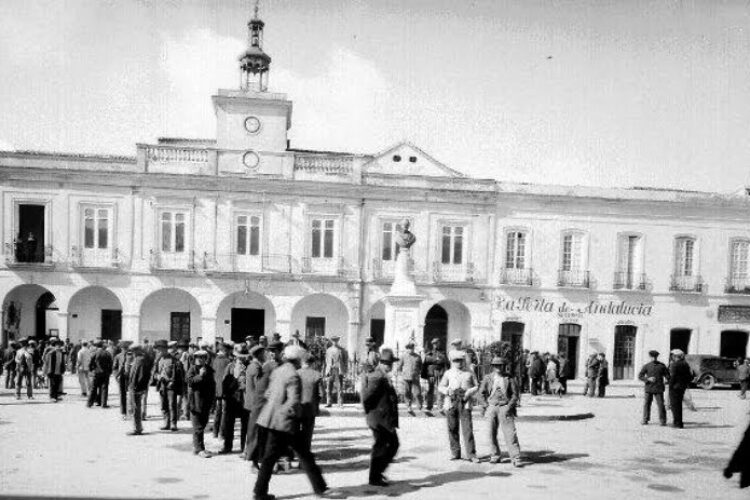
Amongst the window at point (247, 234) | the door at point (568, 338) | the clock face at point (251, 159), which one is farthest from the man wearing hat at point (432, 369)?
→ the door at point (568, 338)

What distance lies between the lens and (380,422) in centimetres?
830

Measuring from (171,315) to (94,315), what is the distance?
3.27m

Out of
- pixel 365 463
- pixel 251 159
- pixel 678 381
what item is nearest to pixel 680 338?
pixel 678 381

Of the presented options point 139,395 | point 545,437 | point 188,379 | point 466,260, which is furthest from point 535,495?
point 466,260

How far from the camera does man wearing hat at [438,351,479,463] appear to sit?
980 cm

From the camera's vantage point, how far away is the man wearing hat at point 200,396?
32.4 feet

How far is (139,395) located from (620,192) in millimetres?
25150

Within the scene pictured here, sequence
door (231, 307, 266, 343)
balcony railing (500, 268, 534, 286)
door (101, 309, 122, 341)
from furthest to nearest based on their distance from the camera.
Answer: balcony railing (500, 268, 534, 286), door (231, 307, 266, 343), door (101, 309, 122, 341)

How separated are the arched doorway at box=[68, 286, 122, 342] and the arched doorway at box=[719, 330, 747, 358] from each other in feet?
91.9

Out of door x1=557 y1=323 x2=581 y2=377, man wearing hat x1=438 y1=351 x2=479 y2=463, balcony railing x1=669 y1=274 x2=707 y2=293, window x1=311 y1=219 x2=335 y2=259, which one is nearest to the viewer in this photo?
A: man wearing hat x1=438 y1=351 x2=479 y2=463

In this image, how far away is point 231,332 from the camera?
28344 mm

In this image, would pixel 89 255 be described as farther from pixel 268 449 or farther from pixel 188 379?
pixel 268 449

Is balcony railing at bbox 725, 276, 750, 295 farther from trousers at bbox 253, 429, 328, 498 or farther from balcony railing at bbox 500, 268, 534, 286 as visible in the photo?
trousers at bbox 253, 429, 328, 498

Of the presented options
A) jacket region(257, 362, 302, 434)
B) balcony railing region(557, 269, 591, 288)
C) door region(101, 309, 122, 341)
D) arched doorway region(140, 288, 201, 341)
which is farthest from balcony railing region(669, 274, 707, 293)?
jacket region(257, 362, 302, 434)
